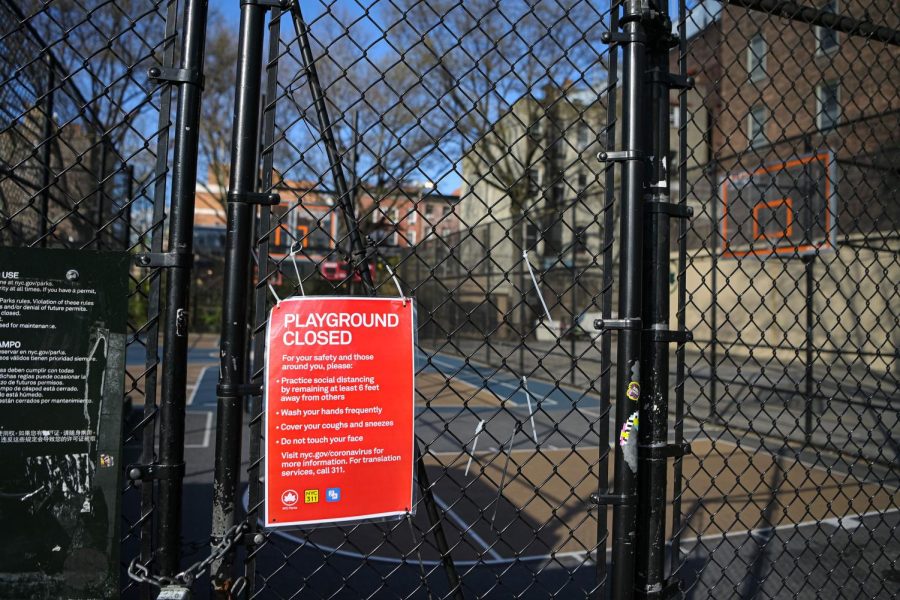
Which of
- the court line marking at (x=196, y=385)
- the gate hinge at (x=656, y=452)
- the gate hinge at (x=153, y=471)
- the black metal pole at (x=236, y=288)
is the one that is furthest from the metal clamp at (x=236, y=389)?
the court line marking at (x=196, y=385)

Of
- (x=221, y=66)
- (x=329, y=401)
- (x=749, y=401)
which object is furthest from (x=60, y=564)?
(x=221, y=66)

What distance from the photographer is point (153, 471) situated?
1.54 metres

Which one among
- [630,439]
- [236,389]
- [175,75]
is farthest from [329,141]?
[630,439]

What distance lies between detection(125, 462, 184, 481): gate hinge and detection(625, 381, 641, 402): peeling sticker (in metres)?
1.18

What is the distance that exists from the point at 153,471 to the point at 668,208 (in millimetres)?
1517

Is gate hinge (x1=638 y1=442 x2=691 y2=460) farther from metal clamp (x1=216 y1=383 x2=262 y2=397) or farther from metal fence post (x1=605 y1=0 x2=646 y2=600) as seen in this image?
metal clamp (x1=216 y1=383 x2=262 y2=397)

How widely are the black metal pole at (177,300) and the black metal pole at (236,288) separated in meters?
0.09

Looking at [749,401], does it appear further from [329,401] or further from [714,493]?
[329,401]

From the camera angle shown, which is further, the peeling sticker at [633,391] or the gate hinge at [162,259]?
the peeling sticker at [633,391]

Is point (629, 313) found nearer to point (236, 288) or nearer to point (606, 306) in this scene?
point (606, 306)

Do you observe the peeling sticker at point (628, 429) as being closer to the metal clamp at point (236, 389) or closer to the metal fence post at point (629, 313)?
the metal fence post at point (629, 313)

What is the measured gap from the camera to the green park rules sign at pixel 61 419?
55.7 inches

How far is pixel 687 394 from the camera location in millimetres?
12164

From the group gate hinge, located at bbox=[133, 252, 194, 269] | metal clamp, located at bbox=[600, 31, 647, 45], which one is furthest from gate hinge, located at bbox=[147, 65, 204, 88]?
metal clamp, located at bbox=[600, 31, 647, 45]
